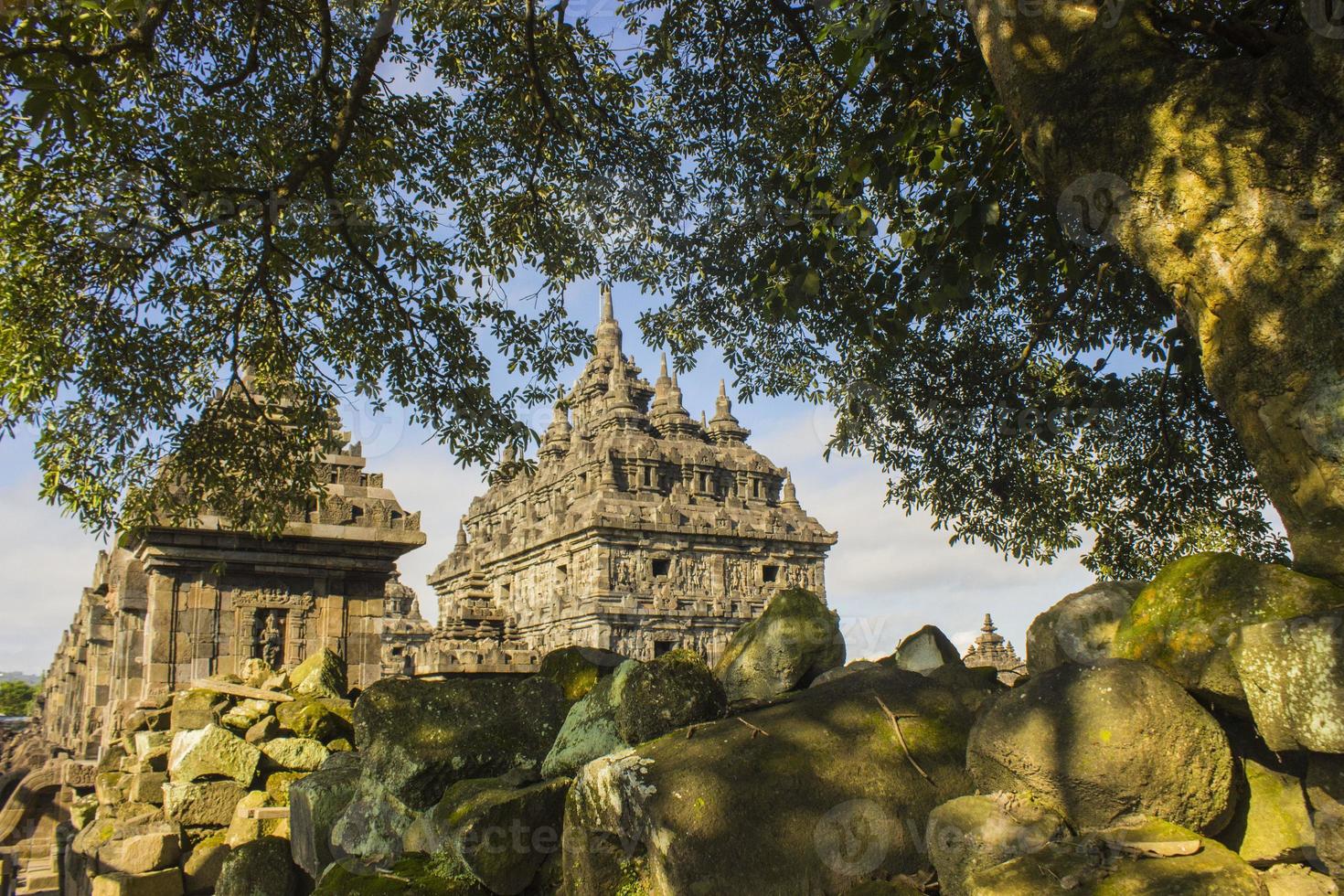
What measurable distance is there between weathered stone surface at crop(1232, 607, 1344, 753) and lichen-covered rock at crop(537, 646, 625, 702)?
8.94ft

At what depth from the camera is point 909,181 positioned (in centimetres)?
707

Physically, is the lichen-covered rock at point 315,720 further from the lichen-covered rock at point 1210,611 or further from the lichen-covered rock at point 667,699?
the lichen-covered rock at point 1210,611

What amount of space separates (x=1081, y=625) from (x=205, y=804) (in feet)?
18.4

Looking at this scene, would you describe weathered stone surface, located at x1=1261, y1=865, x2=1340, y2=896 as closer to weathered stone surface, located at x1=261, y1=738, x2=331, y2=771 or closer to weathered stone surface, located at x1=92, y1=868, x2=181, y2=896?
weathered stone surface, located at x1=261, y1=738, x2=331, y2=771

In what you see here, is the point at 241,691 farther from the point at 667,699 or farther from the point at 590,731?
the point at 667,699

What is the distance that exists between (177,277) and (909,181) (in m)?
5.90

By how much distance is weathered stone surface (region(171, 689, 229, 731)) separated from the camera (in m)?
7.39

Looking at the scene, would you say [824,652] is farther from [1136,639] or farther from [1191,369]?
[1191,369]

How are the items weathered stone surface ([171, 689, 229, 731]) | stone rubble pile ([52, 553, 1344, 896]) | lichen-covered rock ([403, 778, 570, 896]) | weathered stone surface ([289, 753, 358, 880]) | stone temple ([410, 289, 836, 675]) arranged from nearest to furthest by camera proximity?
1. stone rubble pile ([52, 553, 1344, 896])
2. lichen-covered rock ([403, 778, 570, 896])
3. weathered stone surface ([289, 753, 358, 880])
4. weathered stone surface ([171, 689, 229, 731])
5. stone temple ([410, 289, 836, 675])

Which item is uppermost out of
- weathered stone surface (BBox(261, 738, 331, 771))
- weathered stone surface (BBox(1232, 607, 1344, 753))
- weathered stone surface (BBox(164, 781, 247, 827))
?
weathered stone surface (BBox(1232, 607, 1344, 753))

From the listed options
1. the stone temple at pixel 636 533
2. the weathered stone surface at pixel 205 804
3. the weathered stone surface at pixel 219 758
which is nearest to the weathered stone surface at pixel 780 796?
the weathered stone surface at pixel 219 758

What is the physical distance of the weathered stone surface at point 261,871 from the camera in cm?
460

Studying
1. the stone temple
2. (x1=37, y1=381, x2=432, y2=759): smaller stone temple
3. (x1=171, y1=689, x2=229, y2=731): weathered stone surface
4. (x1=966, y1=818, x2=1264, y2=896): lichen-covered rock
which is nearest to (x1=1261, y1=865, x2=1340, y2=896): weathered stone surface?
(x1=966, y1=818, x2=1264, y2=896): lichen-covered rock

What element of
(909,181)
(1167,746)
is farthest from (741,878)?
(909,181)
